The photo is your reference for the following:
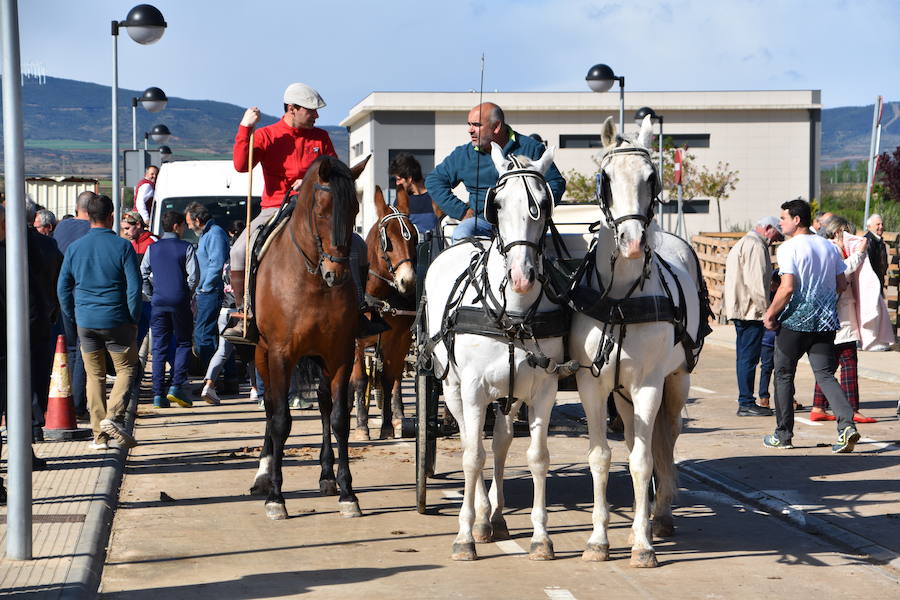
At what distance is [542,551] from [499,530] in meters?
0.65

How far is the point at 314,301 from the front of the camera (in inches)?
361

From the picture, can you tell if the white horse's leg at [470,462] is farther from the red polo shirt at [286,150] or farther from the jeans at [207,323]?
the jeans at [207,323]

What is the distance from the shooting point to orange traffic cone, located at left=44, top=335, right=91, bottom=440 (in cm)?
1256

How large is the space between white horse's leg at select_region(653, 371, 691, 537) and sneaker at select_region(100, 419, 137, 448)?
489 cm

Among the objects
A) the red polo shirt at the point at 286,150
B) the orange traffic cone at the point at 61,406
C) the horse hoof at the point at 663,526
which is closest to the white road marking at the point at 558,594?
the horse hoof at the point at 663,526

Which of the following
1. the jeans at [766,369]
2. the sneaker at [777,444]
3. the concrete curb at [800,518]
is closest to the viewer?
the concrete curb at [800,518]

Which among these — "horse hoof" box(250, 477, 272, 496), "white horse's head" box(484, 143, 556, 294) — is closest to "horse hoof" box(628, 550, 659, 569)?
"white horse's head" box(484, 143, 556, 294)

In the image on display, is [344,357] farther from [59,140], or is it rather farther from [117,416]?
[59,140]

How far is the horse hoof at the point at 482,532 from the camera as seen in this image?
26.6 ft

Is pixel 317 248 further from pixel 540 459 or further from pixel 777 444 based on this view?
pixel 777 444

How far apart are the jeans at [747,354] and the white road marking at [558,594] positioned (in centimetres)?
804

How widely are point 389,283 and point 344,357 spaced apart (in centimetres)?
312

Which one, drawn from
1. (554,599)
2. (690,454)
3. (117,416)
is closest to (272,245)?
(117,416)

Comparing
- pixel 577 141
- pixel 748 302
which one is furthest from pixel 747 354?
pixel 577 141
